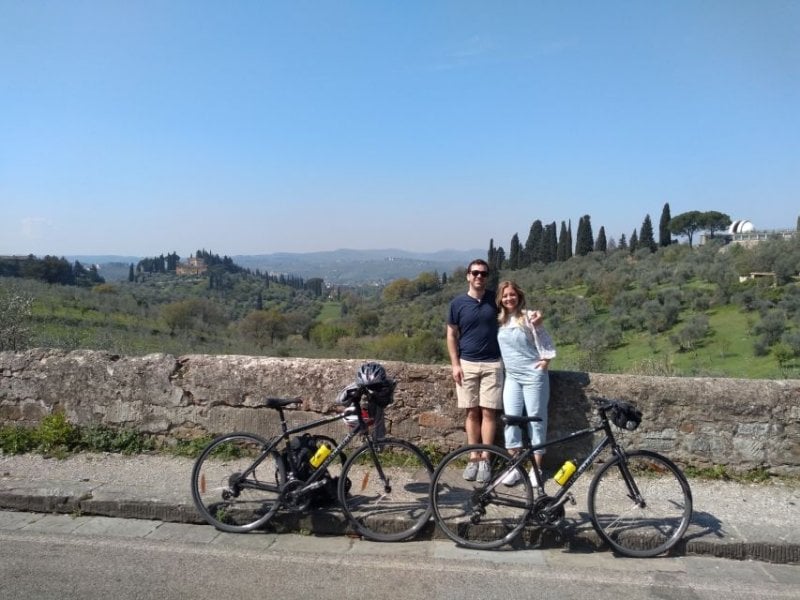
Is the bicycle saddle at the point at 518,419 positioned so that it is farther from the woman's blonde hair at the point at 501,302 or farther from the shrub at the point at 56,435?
the shrub at the point at 56,435

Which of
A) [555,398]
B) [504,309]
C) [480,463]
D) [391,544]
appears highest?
[504,309]

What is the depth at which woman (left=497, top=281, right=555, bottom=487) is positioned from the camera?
5.06m

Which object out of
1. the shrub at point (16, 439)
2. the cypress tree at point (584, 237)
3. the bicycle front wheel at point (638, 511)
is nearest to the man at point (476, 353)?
the bicycle front wheel at point (638, 511)

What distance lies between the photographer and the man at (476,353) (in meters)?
5.21

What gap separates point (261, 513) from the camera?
473cm

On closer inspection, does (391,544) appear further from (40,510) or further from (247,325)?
(247,325)

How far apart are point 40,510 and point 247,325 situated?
19815 mm

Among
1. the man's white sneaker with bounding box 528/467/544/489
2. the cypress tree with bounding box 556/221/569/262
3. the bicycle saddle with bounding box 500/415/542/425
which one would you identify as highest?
the cypress tree with bounding box 556/221/569/262

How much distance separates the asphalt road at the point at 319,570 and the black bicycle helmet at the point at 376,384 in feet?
3.42

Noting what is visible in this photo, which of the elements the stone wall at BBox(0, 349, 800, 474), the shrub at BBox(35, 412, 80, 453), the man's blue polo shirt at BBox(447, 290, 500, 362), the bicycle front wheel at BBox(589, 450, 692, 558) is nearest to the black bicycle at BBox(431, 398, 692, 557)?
the bicycle front wheel at BBox(589, 450, 692, 558)

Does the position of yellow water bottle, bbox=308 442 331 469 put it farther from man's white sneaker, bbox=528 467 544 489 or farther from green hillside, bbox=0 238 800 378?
green hillside, bbox=0 238 800 378

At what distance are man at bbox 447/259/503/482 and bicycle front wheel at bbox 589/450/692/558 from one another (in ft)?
3.42

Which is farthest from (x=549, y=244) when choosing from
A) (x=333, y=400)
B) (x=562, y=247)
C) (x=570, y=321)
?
(x=333, y=400)

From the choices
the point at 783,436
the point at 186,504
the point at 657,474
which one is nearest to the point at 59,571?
the point at 186,504
